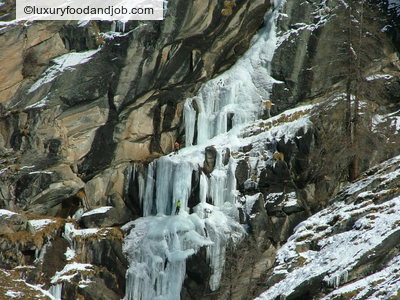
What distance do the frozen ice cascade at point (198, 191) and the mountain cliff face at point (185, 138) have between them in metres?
0.06

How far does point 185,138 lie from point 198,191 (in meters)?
3.19

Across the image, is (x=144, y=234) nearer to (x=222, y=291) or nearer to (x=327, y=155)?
(x=222, y=291)

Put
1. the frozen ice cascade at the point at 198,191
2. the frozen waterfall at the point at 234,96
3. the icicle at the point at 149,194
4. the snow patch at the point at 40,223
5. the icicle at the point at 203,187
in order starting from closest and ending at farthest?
the frozen ice cascade at the point at 198,191, the snow patch at the point at 40,223, the icicle at the point at 203,187, the icicle at the point at 149,194, the frozen waterfall at the point at 234,96

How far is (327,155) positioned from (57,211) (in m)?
11.0

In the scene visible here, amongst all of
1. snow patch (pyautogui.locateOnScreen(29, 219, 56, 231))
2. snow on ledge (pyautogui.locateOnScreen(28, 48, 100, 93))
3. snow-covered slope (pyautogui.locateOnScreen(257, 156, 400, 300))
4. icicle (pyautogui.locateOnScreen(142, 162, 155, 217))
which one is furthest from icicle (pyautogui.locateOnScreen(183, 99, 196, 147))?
snow-covered slope (pyautogui.locateOnScreen(257, 156, 400, 300))

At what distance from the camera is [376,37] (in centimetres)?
2900

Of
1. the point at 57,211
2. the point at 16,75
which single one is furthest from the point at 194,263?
the point at 16,75

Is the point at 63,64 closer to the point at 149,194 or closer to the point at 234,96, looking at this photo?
the point at 149,194

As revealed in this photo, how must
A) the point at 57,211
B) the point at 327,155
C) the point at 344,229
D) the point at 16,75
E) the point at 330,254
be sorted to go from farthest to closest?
1. the point at 16,75
2. the point at 57,211
3. the point at 327,155
4. the point at 344,229
5. the point at 330,254

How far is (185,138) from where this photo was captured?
2945cm

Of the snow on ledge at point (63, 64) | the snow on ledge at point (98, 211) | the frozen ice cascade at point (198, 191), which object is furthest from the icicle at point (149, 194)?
the snow on ledge at point (63, 64)

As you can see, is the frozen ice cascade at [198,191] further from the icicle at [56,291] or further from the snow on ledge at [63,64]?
the snow on ledge at [63,64]

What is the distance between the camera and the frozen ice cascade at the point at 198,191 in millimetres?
26047

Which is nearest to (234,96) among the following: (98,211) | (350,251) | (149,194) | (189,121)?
(189,121)
